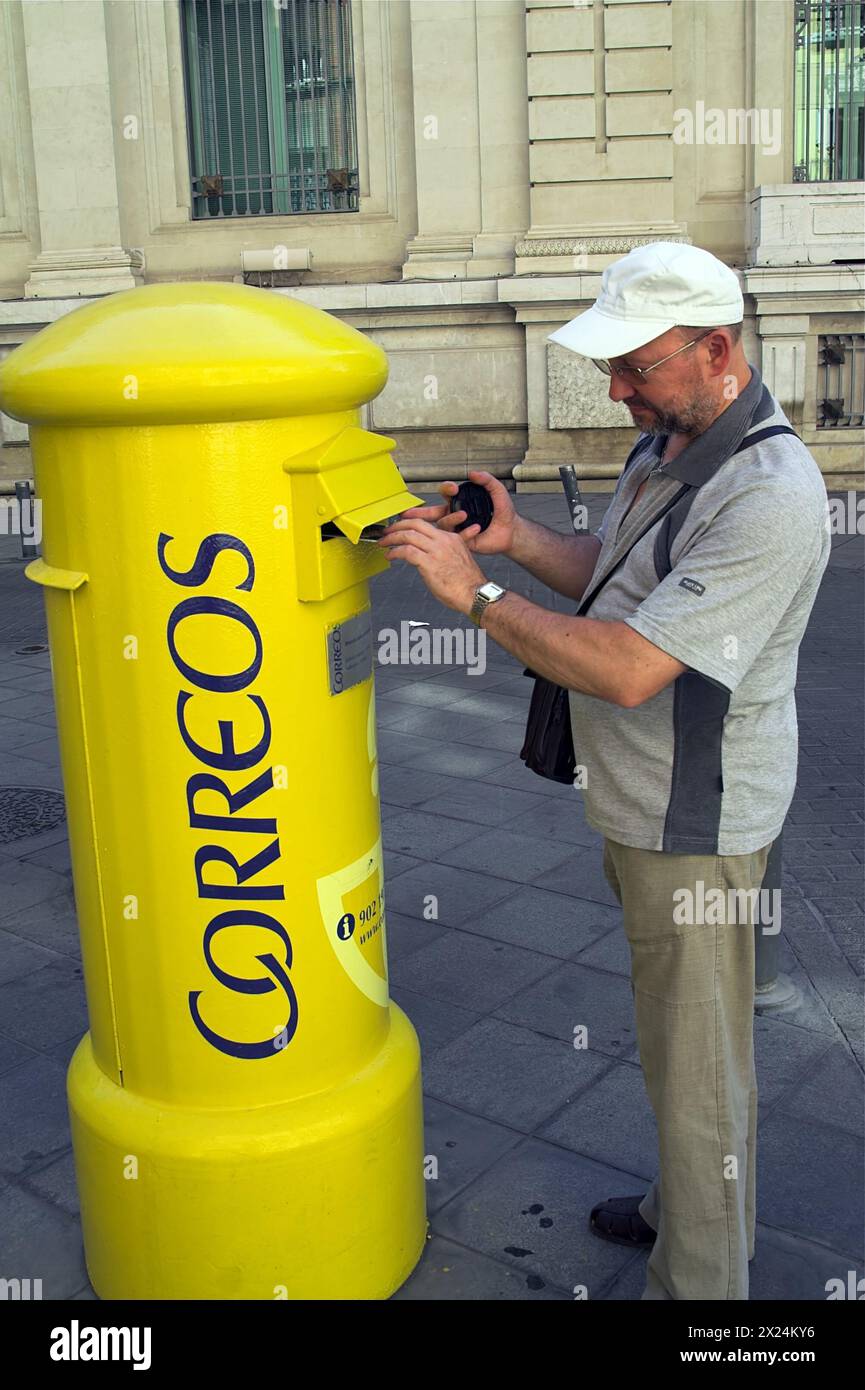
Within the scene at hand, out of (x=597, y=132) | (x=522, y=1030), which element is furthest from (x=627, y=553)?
(x=597, y=132)

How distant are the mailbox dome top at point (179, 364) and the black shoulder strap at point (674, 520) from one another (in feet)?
2.02

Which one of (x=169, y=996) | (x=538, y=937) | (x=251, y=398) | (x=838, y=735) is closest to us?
(x=251, y=398)

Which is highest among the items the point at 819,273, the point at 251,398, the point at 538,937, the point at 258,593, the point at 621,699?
the point at 819,273

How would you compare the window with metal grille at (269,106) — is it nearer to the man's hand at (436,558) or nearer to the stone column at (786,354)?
the stone column at (786,354)

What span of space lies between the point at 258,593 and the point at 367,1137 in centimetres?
108

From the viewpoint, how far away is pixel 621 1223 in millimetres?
2990

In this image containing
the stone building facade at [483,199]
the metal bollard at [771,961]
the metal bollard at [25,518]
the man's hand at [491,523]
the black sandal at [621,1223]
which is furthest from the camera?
the stone building facade at [483,199]

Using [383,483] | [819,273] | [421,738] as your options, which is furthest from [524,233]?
[383,483]

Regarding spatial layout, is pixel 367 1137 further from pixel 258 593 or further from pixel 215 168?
pixel 215 168

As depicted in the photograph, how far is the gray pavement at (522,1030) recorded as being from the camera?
2988mm

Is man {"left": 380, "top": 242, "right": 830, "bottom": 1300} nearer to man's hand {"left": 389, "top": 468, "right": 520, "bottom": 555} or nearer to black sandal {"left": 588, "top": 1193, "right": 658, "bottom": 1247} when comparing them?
man's hand {"left": 389, "top": 468, "right": 520, "bottom": 555}

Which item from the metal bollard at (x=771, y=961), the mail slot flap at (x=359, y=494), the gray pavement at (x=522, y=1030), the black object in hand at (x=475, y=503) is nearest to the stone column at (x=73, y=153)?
the gray pavement at (x=522, y=1030)

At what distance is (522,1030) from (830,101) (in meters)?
13.4
